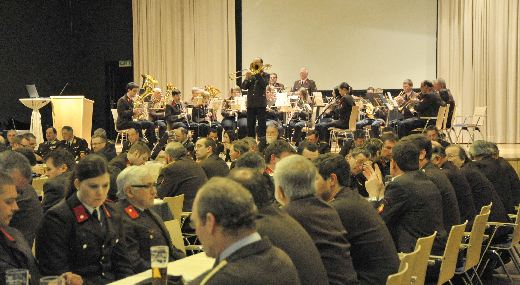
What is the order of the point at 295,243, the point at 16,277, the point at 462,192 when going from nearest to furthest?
1. the point at 16,277
2. the point at 295,243
3. the point at 462,192

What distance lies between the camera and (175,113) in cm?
1666

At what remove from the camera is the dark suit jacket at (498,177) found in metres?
8.03

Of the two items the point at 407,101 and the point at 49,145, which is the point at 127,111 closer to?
the point at 49,145

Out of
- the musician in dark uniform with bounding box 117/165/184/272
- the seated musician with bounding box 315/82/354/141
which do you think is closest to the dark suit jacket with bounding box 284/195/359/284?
the musician in dark uniform with bounding box 117/165/184/272

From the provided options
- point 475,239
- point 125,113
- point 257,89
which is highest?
point 257,89

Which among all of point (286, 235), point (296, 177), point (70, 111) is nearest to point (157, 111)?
point (70, 111)

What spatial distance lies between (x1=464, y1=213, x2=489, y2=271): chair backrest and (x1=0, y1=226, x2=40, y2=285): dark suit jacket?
11.1 ft

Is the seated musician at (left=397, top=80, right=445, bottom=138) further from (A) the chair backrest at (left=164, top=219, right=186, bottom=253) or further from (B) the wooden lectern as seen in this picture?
(A) the chair backrest at (left=164, top=219, right=186, bottom=253)

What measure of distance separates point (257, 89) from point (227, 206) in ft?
40.6

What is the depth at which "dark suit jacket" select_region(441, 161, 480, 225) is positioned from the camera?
23.2ft

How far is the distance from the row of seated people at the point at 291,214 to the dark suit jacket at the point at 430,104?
23.4ft

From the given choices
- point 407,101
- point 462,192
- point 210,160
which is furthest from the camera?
point 407,101

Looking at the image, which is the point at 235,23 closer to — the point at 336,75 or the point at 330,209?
the point at 336,75

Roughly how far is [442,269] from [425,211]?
481 mm
